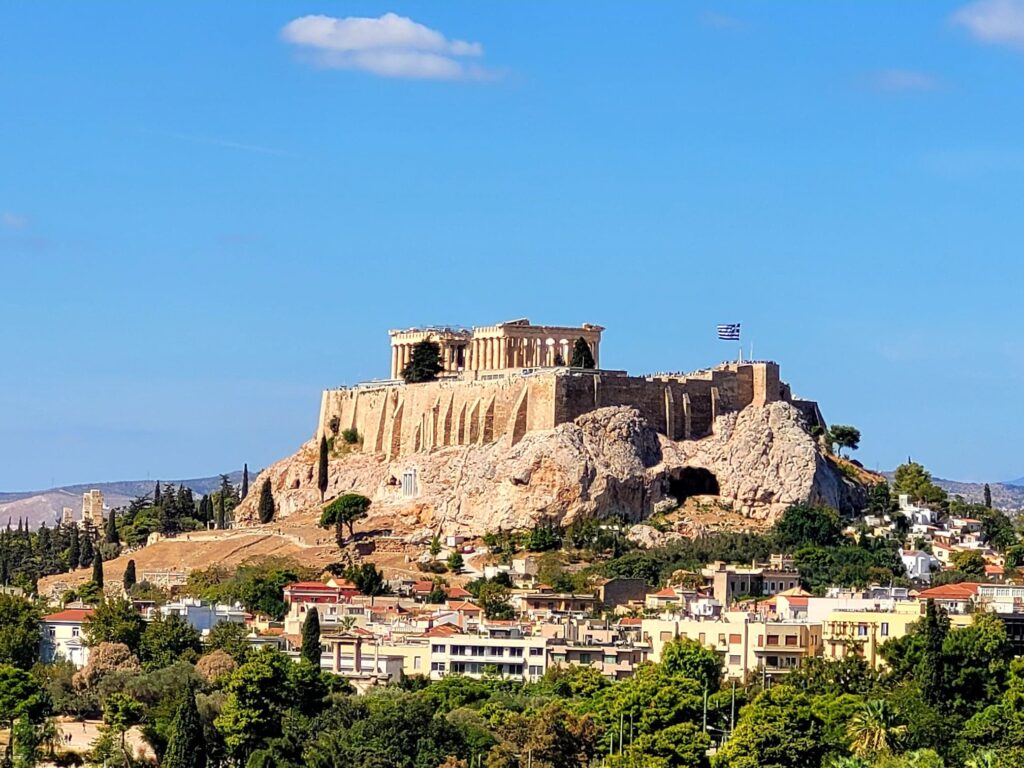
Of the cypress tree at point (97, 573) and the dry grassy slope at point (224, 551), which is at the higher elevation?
the dry grassy slope at point (224, 551)

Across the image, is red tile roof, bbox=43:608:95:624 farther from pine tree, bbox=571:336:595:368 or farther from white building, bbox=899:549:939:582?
pine tree, bbox=571:336:595:368

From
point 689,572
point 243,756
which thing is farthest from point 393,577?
point 243,756

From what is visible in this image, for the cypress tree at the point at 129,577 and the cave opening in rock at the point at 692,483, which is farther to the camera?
the cave opening in rock at the point at 692,483

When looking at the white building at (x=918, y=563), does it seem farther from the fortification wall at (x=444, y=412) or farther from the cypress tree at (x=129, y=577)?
the cypress tree at (x=129, y=577)

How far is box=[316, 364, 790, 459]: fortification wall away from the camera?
10888 centimetres

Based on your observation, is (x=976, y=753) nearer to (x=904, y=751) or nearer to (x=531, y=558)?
(x=904, y=751)

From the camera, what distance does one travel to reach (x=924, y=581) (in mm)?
95250

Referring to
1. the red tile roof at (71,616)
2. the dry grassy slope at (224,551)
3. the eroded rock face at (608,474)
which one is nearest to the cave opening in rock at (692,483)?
the eroded rock face at (608,474)

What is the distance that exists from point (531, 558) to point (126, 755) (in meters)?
36.9

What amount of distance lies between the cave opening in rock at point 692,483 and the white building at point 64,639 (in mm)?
29415

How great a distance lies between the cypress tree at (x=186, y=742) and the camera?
63.5 metres

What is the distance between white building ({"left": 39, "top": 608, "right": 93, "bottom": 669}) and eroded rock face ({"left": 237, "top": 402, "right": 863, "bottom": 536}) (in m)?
24.0

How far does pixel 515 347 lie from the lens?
119625mm

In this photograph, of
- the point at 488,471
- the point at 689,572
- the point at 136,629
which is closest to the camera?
the point at 136,629
